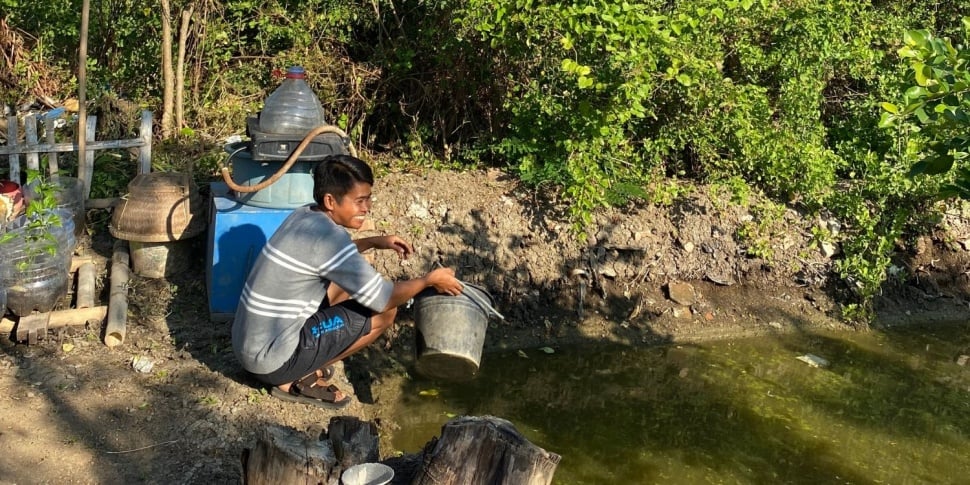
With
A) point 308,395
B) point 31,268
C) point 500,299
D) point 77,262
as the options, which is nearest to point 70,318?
point 31,268

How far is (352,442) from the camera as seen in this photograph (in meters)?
3.15

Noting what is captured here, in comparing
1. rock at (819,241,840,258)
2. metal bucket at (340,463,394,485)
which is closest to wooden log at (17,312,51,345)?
metal bucket at (340,463,394,485)

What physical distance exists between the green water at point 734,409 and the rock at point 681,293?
17.0 inches

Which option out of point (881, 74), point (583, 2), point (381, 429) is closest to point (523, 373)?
point (381, 429)

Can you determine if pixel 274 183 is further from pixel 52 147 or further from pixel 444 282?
pixel 52 147

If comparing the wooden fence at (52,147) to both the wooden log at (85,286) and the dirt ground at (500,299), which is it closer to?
the dirt ground at (500,299)

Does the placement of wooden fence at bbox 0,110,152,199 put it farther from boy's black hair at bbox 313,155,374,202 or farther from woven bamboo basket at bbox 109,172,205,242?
boy's black hair at bbox 313,155,374,202

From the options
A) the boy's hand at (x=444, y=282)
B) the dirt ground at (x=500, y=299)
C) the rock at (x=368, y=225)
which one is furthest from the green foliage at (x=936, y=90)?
the rock at (x=368, y=225)

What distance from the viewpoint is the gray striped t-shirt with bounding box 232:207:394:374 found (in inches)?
148

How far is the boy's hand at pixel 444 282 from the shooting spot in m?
3.85

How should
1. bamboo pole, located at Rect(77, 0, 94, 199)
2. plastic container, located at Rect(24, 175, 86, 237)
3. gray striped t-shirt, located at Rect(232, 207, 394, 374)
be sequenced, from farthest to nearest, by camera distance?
1. bamboo pole, located at Rect(77, 0, 94, 199)
2. plastic container, located at Rect(24, 175, 86, 237)
3. gray striped t-shirt, located at Rect(232, 207, 394, 374)

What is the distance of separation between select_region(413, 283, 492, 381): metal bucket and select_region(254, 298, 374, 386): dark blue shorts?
0.31m

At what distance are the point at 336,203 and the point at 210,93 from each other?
12.4 ft

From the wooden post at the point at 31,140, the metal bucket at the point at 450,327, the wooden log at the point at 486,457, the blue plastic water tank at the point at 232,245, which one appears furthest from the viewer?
the wooden post at the point at 31,140
